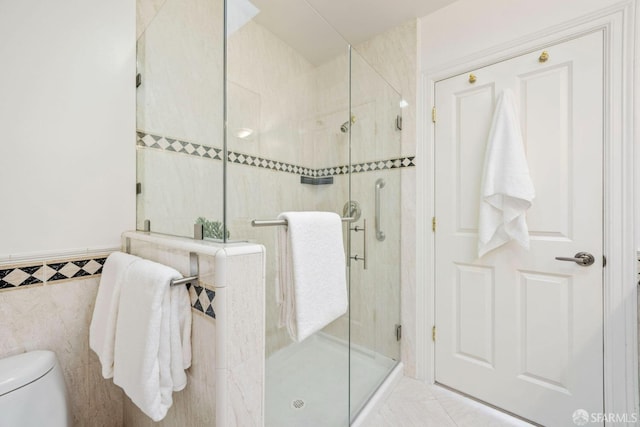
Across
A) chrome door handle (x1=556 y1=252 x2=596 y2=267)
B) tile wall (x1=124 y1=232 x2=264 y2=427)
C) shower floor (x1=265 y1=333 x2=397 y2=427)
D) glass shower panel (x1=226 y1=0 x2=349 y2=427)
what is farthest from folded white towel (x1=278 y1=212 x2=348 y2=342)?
chrome door handle (x1=556 y1=252 x2=596 y2=267)

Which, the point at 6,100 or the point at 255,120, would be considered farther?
the point at 255,120

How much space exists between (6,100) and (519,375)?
105 inches

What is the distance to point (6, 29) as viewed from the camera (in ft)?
3.09

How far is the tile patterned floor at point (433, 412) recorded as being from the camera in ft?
4.47

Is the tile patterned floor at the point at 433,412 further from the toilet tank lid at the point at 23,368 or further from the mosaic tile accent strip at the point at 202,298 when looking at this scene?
the toilet tank lid at the point at 23,368

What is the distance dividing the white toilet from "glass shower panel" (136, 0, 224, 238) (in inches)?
22.8

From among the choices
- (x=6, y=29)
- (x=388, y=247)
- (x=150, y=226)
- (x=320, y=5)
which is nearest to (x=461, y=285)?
(x=388, y=247)

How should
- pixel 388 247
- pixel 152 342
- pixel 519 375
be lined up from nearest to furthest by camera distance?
pixel 152 342 < pixel 519 375 < pixel 388 247

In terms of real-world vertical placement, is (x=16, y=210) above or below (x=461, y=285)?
above

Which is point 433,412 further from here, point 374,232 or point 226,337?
point 226,337

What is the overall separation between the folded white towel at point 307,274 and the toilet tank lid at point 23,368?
32.7 inches

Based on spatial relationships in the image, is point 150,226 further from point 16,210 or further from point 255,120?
point 255,120

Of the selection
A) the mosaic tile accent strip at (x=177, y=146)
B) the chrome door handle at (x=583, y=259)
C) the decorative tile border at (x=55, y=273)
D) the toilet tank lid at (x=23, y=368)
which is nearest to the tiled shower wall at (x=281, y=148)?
the mosaic tile accent strip at (x=177, y=146)

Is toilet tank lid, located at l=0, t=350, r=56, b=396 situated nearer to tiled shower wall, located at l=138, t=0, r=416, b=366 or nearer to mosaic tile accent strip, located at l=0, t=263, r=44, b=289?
mosaic tile accent strip, located at l=0, t=263, r=44, b=289
